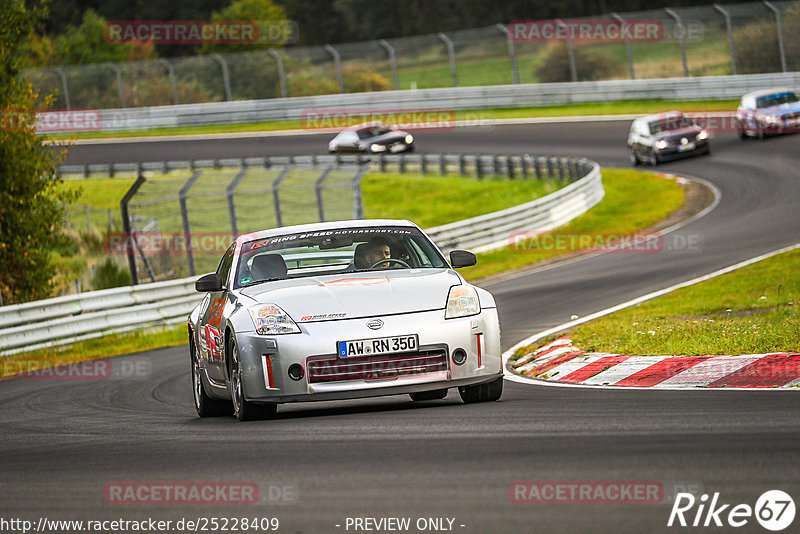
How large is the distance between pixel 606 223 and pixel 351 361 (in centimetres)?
2085

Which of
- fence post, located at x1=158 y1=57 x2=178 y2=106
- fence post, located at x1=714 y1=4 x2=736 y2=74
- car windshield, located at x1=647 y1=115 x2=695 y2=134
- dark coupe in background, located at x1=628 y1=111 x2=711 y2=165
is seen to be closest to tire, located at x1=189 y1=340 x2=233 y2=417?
dark coupe in background, located at x1=628 y1=111 x2=711 y2=165

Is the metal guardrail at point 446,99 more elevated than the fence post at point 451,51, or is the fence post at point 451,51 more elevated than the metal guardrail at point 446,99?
the fence post at point 451,51

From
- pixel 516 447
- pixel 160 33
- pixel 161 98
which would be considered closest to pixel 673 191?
pixel 516 447

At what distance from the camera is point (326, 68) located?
180 ft

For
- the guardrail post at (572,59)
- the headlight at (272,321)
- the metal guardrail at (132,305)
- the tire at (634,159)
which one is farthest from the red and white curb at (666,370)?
the guardrail post at (572,59)

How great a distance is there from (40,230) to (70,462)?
1384 cm

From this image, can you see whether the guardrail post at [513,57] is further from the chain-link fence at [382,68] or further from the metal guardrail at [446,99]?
the metal guardrail at [446,99]

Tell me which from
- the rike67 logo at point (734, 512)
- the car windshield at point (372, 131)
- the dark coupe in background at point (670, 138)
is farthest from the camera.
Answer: the car windshield at point (372, 131)

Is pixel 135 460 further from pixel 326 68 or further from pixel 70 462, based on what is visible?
pixel 326 68

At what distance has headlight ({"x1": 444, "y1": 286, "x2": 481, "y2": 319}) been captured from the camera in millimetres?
8078

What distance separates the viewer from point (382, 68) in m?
53.9

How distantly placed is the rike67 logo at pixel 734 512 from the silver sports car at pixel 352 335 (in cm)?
328

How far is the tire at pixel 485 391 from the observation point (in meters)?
8.35

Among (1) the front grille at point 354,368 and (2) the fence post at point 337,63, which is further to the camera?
(2) the fence post at point 337,63
